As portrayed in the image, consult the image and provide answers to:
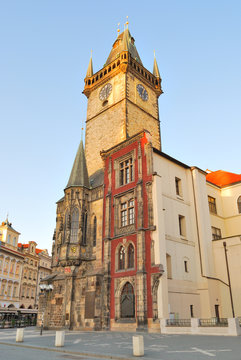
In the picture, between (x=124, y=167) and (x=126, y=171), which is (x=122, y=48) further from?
(x=126, y=171)

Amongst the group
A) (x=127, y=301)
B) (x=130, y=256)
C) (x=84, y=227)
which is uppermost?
(x=84, y=227)

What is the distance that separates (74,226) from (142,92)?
911 inches

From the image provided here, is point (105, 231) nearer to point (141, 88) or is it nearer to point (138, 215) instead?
point (138, 215)

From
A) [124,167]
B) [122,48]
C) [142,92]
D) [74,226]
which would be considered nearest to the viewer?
[124,167]

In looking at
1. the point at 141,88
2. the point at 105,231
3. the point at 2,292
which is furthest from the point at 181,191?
the point at 2,292

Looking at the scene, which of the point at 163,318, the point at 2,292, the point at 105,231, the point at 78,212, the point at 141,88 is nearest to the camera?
the point at 163,318

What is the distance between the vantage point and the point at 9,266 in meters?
52.9

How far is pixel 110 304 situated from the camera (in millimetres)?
25516

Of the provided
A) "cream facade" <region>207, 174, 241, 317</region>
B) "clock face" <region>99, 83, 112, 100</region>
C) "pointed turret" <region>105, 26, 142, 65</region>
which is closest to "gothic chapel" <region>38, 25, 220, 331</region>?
"cream facade" <region>207, 174, 241, 317</region>

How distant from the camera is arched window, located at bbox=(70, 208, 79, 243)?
29.9m

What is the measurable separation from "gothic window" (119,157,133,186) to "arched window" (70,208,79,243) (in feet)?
18.8

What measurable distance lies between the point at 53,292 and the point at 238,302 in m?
16.9

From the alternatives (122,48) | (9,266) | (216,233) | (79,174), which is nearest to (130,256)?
(216,233)

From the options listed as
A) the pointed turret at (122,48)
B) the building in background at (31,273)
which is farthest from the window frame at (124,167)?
the building in background at (31,273)
